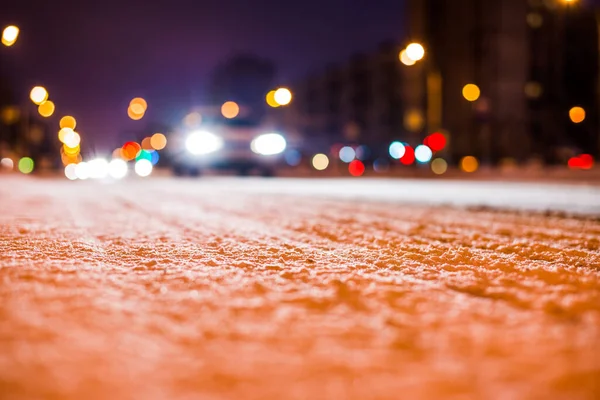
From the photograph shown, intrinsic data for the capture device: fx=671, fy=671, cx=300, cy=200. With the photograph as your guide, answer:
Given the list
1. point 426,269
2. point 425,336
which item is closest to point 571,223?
point 426,269

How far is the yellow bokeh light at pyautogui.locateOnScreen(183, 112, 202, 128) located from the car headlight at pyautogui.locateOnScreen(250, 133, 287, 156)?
2248mm

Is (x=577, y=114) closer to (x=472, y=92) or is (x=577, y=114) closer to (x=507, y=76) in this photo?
(x=507, y=76)

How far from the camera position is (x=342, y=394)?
2.48 m

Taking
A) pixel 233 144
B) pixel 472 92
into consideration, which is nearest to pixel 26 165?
pixel 233 144

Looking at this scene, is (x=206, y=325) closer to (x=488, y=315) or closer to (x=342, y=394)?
(x=342, y=394)

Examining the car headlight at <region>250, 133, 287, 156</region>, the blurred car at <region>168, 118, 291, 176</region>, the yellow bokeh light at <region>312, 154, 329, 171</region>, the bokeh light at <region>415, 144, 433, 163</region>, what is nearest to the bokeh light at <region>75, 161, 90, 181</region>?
the blurred car at <region>168, 118, 291, 176</region>

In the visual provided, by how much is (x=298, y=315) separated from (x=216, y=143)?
22666 mm

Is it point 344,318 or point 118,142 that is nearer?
point 344,318

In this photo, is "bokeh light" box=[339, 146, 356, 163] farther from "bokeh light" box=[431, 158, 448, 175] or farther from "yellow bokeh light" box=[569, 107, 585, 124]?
"yellow bokeh light" box=[569, 107, 585, 124]

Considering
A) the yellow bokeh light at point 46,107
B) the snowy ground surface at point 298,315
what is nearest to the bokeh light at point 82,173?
the yellow bokeh light at point 46,107

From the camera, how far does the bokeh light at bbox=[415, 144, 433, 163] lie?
38350mm

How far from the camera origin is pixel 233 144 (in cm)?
2609

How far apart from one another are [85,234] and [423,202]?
7.49 meters

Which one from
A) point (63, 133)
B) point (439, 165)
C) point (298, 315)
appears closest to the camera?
point (298, 315)
